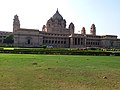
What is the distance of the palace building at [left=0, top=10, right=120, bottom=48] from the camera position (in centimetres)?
9656

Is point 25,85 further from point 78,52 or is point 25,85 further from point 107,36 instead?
point 107,36

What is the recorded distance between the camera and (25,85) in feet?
32.6

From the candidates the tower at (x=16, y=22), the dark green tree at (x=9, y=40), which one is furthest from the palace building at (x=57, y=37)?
the dark green tree at (x=9, y=40)

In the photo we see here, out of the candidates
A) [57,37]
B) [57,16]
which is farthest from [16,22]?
[57,16]

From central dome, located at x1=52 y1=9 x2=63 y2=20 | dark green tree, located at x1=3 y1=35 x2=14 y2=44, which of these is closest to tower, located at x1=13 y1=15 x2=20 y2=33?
dark green tree, located at x1=3 y1=35 x2=14 y2=44

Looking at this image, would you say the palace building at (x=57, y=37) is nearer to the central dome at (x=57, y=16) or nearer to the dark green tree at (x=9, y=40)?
the central dome at (x=57, y=16)

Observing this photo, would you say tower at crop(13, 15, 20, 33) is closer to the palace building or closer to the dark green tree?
the palace building

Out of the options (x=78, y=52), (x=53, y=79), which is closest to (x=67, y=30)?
(x=78, y=52)

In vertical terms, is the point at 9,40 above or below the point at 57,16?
below

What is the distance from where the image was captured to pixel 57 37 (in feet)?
348

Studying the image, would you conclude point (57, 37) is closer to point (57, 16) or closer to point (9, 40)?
point (57, 16)

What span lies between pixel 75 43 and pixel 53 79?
Result: 97005 millimetres

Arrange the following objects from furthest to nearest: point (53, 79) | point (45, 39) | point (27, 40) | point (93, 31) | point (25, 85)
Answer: point (93, 31) → point (45, 39) → point (27, 40) → point (53, 79) → point (25, 85)

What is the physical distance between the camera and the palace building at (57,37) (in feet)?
317
